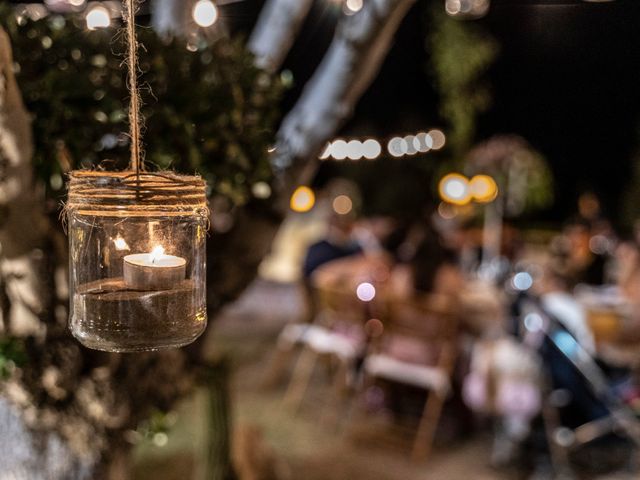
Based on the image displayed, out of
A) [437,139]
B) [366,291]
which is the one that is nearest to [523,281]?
[366,291]

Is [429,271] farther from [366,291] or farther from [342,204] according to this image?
[342,204]

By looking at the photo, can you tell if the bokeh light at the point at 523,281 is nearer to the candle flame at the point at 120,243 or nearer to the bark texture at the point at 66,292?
the bark texture at the point at 66,292

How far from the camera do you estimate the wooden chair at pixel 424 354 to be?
4.70m

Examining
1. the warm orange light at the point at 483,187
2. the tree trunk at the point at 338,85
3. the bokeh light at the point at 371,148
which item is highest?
the bokeh light at the point at 371,148

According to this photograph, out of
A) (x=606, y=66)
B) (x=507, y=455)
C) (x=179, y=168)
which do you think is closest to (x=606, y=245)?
(x=606, y=66)

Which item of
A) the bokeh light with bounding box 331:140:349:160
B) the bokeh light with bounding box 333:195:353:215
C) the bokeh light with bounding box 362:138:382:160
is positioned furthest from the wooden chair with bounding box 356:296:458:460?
the bokeh light with bounding box 333:195:353:215

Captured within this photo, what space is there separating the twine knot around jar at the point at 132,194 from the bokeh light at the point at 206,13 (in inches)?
74.3

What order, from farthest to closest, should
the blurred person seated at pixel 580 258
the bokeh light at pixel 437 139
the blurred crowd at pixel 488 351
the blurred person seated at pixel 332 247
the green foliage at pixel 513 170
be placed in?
the bokeh light at pixel 437 139 → the green foliage at pixel 513 170 → the blurred person seated at pixel 580 258 → the blurred person seated at pixel 332 247 → the blurred crowd at pixel 488 351

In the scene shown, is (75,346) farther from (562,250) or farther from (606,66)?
(562,250)

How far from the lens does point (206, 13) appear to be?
9.95ft

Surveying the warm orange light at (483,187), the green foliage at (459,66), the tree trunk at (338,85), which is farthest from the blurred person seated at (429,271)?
the green foliage at (459,66)

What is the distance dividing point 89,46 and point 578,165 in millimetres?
13688

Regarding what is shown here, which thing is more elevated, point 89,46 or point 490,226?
point 89,46

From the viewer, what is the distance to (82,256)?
1224mm
